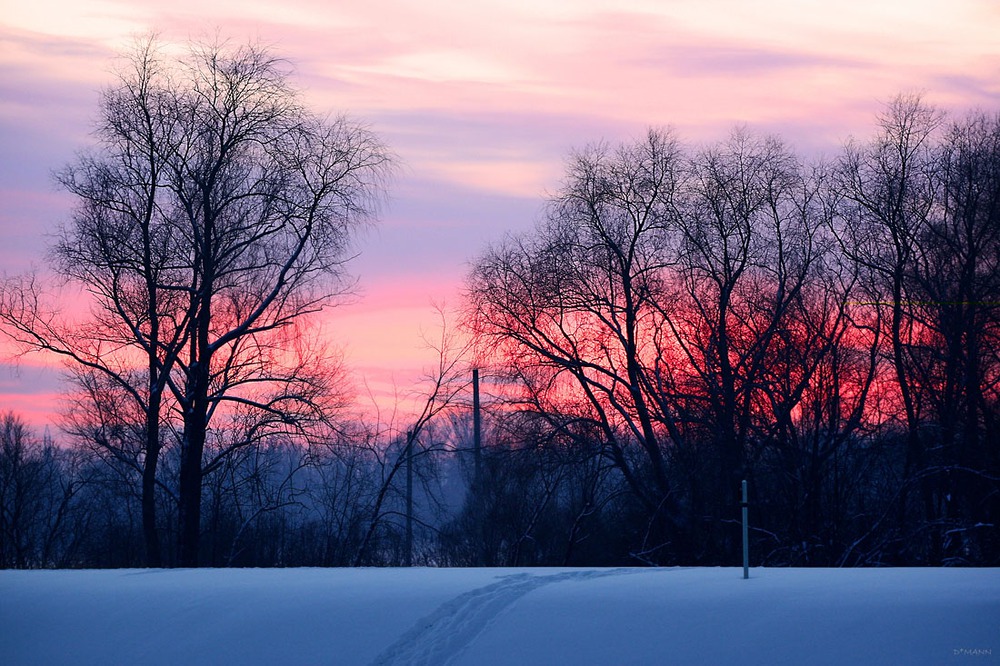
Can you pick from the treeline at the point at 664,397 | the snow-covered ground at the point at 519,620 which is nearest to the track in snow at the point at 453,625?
the snow-covered ground at the point at 519,620

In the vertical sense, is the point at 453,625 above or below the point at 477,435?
below

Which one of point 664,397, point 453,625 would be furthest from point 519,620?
point 664,397

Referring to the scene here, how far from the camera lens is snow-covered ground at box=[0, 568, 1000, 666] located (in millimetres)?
9992

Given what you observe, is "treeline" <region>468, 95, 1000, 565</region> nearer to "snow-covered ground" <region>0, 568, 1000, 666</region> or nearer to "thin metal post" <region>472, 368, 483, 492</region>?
"thin metal post" <region>472, 368, 483, 492</region>

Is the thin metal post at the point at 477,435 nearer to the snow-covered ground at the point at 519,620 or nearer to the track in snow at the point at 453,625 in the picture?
the snow-covered ground at the point at 519,620

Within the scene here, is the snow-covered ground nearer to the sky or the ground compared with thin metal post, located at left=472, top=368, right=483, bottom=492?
nearer to the ground

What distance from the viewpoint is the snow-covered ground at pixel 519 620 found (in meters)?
9.99

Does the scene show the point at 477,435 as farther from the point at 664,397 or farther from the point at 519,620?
the point at 519,620

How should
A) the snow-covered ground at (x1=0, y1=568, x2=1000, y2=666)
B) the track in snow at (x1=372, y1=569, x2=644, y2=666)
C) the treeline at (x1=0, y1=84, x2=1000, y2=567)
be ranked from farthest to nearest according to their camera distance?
1. the treeline at (x1=0, y1=84, x2=1000, y2=567)
2. the track in snow at (x1=372, y1=569, x2=644, y2=666)
3. the snow-covered ground at (x1=0, y1=568, x2=1000, y2=666)

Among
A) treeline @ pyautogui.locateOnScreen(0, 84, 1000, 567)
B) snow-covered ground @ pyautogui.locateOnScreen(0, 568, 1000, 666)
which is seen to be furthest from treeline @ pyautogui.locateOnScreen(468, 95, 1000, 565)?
snow-covered ground @ pyautogui.locateOnScreen(0, 568, 1000, 666)

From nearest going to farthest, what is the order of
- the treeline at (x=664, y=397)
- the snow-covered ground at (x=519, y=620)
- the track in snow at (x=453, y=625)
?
the snow-covered ground at (x=519, y=620) < the track in snow at (x=453, y=625) < the treeline at (x=664, y=397)

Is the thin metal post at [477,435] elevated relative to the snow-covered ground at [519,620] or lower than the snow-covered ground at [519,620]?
elevated

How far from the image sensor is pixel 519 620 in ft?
36.8

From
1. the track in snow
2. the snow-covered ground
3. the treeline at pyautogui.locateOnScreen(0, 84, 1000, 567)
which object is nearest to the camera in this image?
the snow-covered ground
